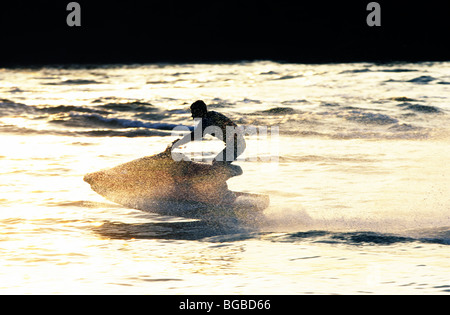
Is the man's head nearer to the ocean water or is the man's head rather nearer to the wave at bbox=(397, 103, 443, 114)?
the ocean water

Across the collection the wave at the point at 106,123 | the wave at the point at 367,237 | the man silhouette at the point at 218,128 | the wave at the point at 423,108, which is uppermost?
the man silhouette at the point at 218,128

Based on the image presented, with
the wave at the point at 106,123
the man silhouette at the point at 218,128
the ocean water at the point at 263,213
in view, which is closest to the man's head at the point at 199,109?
the man silhouette at the point at 218,128

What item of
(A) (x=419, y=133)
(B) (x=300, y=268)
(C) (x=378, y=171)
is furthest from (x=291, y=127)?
(B) (x=300, y=268)

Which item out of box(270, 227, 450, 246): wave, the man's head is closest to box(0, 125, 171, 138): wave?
the man's head

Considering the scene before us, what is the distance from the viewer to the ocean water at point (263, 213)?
6230mm

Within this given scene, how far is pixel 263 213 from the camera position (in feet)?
30.0

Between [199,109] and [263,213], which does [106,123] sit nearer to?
[199,109]

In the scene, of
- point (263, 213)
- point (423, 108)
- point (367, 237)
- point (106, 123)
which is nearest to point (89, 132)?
point (106, 123)

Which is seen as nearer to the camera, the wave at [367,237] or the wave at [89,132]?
the wave at [367,237]

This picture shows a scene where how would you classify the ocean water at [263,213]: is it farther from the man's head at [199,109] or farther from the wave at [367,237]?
the man's head at [199,109]

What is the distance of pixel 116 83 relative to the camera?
119 feet

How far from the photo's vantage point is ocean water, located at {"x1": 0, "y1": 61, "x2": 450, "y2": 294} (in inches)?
245

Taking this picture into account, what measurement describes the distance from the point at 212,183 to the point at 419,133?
10511 mm

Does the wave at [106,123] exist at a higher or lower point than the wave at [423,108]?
lower
